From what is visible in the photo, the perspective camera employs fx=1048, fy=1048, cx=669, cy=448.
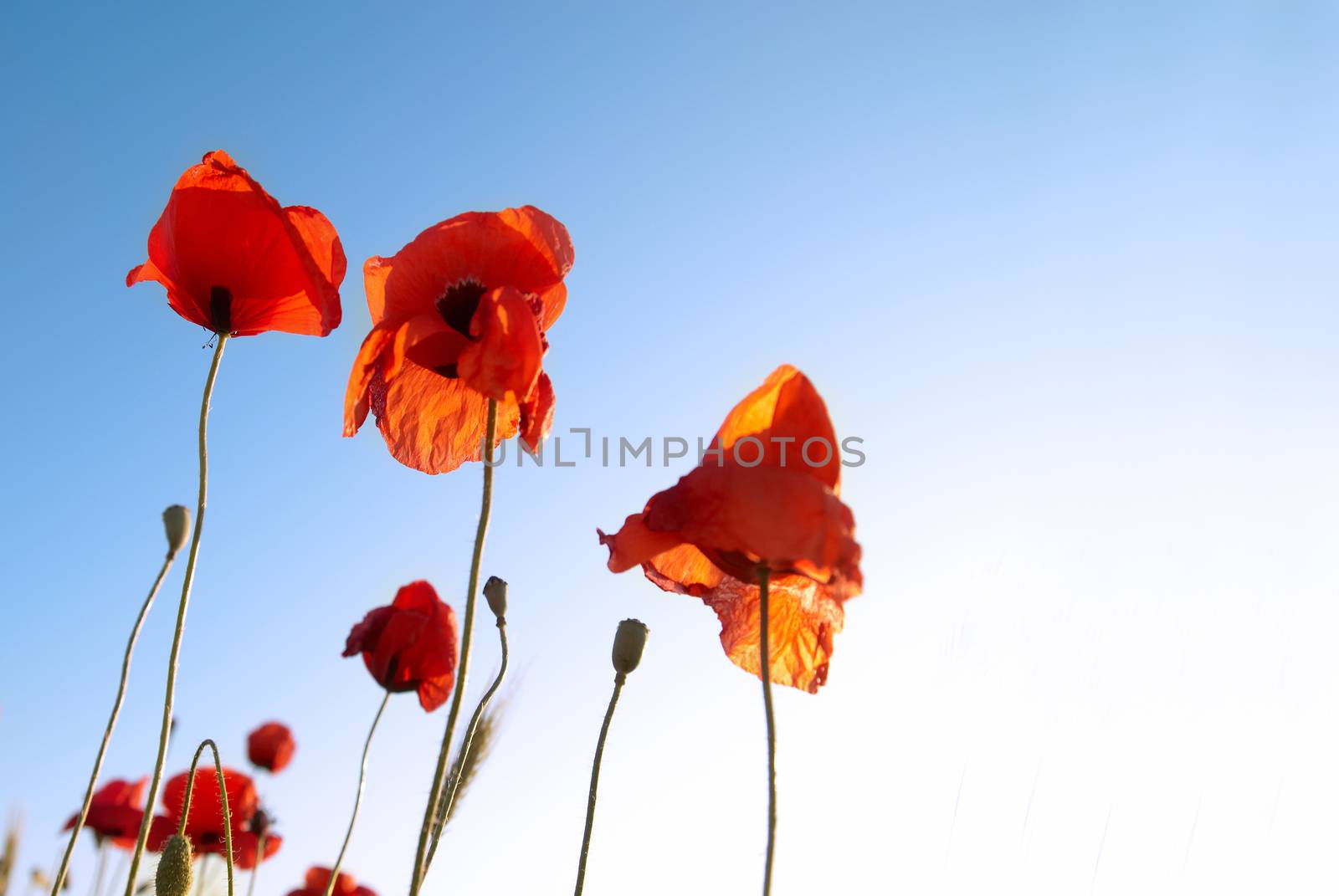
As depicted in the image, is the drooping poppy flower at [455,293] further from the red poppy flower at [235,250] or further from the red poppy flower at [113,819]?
the red poppy flower at [113,819]

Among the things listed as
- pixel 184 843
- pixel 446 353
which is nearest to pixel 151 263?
pixel 446 353

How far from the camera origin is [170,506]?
150cm

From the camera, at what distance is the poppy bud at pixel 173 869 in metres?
1.50

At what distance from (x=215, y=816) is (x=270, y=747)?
0.86m

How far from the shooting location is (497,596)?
5.31 ft

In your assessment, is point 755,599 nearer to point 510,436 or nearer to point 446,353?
point 510,436

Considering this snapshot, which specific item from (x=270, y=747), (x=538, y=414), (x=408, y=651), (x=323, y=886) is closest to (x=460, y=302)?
(x=538, y=414)

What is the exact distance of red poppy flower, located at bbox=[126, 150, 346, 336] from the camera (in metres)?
1.68

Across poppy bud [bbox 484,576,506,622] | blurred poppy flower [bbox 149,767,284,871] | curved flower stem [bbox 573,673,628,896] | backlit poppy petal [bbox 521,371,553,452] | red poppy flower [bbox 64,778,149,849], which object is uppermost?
backlit poppy petal [bbox 521,371,553,452]

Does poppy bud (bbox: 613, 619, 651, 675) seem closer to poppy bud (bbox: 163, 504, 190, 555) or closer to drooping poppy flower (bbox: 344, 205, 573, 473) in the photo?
drooping poppy flower (bbox: 344, 205, 573, 473)

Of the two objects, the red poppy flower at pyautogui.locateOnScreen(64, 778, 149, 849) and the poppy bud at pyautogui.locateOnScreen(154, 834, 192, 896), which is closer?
the poppy bud at pyautogui.locateOnScreen(154, 834, 192, 896)

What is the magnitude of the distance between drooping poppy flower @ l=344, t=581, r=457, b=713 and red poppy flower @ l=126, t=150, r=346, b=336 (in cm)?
82

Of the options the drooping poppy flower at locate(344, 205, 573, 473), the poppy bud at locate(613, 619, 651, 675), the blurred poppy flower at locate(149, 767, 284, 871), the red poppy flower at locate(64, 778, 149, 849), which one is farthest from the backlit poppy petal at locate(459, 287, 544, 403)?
the red poppy flower at locate(64, 778, 149, 849)

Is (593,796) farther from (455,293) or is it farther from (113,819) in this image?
(113,819)
